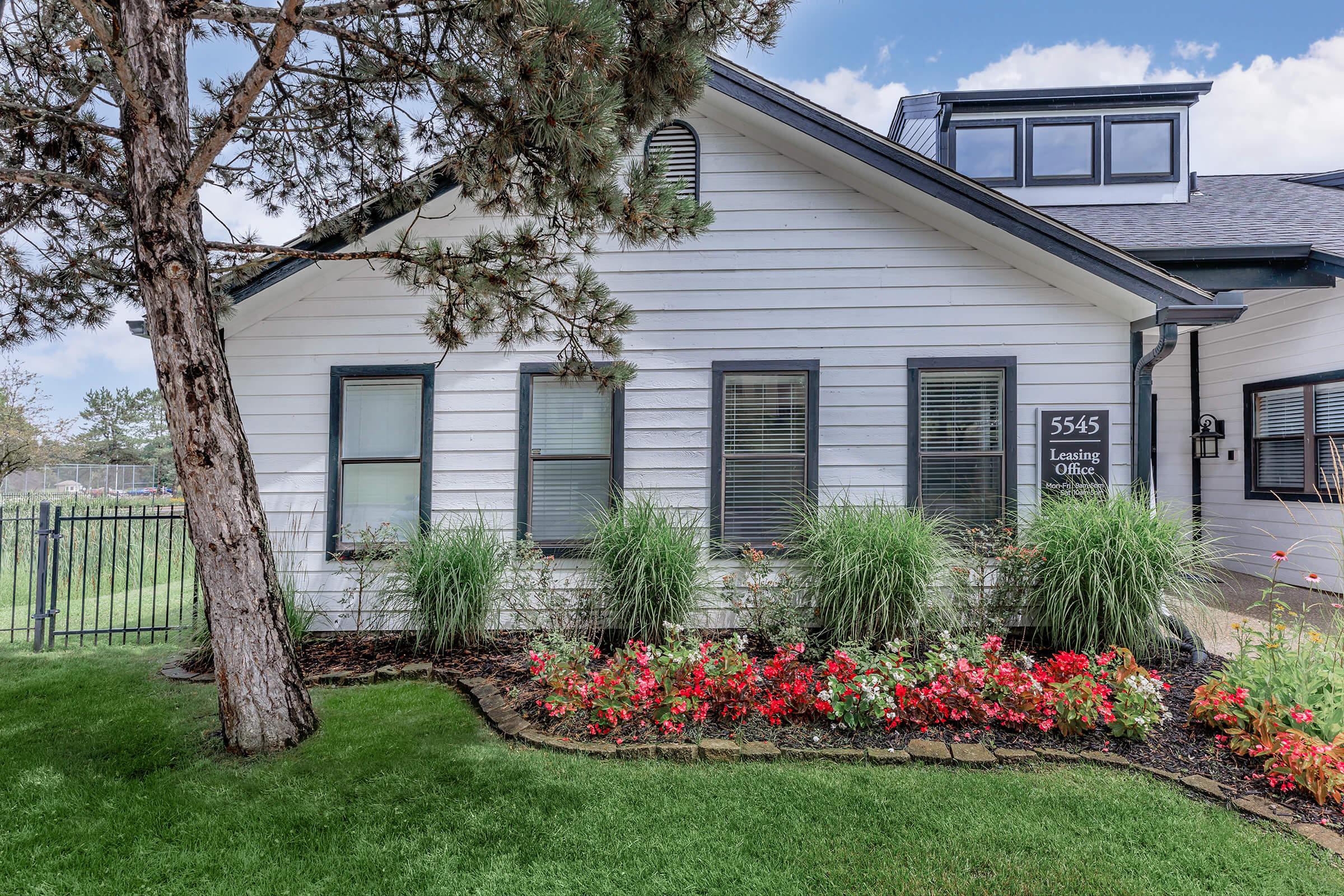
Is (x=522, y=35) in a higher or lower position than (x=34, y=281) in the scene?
higher

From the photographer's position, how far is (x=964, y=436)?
17.5ft

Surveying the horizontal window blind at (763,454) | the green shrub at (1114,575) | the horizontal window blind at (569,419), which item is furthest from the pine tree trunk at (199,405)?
the green shrub at (1114,575)

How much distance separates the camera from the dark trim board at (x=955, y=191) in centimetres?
466

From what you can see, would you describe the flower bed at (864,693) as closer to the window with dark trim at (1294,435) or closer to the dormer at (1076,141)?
the window with dark trim at (1294,435)

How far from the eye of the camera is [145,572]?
29.2 feet

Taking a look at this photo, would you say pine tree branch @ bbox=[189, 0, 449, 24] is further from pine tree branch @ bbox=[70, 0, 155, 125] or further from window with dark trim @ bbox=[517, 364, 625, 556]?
window with dark trim @ bbox=[517, 364, 625, 556]

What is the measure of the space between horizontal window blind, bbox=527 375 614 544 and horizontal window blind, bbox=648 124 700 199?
1849 millimetres

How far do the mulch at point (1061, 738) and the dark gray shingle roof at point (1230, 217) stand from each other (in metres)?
4.05

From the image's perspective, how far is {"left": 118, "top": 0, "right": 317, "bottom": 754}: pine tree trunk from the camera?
3.13 meters

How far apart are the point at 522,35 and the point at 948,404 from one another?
420cm

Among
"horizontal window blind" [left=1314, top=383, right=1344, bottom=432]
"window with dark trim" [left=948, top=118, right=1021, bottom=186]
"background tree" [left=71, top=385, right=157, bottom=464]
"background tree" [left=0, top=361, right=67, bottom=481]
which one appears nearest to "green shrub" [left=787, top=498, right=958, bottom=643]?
"horizontal window blind" [left=1314, top=383, right=1344, bottom=432]

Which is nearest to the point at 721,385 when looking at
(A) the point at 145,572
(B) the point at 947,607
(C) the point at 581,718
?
(B) the point at 947,607

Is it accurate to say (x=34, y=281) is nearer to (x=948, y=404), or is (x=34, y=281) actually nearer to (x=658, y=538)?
(x=658, y=538)

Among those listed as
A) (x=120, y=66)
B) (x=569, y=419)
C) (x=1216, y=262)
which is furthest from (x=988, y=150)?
(x=120, y=66)
